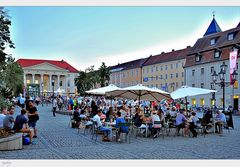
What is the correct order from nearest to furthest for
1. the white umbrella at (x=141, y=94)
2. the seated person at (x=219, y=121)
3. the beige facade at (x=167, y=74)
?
the seated person at (x=219, y=121) < the white umbrella at (x=141, y=94) < the beige facade at (x=167, y=74)

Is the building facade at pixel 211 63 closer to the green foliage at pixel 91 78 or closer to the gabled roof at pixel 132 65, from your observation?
the green foliage at pixel 91 78

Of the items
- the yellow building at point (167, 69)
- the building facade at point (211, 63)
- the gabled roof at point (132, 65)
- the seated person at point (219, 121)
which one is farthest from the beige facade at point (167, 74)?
the seated person at point (219, 121)

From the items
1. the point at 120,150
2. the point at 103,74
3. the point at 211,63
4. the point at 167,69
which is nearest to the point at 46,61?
the point at 103,74

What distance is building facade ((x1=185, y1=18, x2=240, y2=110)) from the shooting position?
50.0 metres

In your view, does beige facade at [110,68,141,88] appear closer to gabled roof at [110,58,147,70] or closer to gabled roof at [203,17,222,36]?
gabled roof at [110,58,147,70]

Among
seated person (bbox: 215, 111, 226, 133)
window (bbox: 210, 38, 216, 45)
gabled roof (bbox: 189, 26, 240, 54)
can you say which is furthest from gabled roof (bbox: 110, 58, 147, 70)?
seated person (bbox: 215, 111, 226, 133)

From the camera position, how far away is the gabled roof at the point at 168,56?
247ft

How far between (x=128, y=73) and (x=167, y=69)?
20303 mm

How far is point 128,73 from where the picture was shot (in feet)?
323

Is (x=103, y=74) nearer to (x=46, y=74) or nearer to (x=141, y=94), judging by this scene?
(x=46, y=74)

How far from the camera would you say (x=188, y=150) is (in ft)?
36.1

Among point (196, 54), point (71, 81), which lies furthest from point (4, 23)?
point (71, 81)

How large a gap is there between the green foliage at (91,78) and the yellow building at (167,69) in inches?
437
